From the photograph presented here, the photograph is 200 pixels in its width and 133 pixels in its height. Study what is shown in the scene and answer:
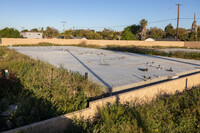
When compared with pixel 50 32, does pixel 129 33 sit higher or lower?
lower

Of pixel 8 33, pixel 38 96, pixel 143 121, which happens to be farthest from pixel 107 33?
pixel 143 121

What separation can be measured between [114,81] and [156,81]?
6.29 ft

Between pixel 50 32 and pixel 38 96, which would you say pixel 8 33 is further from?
pixel 38 96

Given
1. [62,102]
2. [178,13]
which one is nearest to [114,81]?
[62,102]

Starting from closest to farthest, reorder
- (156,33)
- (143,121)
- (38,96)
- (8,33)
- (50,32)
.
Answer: (143,121) → (38,96) → (8,33) → (156,33) → (50,32)

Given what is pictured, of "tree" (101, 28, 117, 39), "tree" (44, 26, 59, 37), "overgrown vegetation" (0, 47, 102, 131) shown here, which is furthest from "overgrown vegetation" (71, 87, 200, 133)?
"tree" (44, 26, 59, 37)

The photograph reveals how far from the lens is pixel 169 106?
16.9 ft

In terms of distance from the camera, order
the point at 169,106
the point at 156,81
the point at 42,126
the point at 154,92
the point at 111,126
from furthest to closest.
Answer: the point at 156,81
the point at 154,92
the point at 169,106
the point at 111,126
the point at 42,126

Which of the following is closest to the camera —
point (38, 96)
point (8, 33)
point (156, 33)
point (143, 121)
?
point (143, 121)

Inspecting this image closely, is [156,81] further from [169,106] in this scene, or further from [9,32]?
[9,32]

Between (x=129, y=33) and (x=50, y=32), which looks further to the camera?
(x=50, y=32)

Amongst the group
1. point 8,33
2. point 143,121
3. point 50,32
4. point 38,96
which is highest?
point 50,32

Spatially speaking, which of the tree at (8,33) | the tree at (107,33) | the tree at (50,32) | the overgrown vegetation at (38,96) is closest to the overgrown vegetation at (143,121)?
the overgrown vegetation at (38,96)

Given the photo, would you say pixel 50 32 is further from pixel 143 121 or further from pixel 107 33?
pixel 143 121
